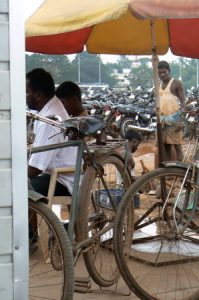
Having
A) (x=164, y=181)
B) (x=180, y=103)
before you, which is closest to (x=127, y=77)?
(x=180, y=103)

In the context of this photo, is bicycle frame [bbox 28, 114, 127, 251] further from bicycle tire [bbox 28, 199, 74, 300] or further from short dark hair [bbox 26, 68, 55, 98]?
short dark hair [bbox 26, 68, 55, 98]

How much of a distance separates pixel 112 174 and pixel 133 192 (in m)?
0.89

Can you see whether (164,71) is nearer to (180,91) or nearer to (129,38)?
(180,91)

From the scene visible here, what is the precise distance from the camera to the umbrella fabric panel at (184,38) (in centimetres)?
587

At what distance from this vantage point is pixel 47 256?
3949 millimetres

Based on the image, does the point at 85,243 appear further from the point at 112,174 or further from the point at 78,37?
the point at 78,37

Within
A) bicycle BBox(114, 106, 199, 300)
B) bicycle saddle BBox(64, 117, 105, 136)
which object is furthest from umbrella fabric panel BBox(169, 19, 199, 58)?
bicycle saddle BBox(64, 117, 105, 136)

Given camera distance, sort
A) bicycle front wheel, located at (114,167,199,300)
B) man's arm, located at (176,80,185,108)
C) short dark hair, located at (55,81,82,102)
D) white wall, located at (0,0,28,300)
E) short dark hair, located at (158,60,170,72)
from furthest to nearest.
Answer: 1. man's arm, located at (176,80,185,108)
2. short dark hair, located at (158,60,170,72)
3. short dark hair, located at (55,81,82,102)
4. bicycle front wheel, located at (114,167,199,300)
5. white wall, located at (0,0,28,300)

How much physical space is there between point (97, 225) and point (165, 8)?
1.63 meters

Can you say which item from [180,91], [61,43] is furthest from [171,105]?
[61,43]

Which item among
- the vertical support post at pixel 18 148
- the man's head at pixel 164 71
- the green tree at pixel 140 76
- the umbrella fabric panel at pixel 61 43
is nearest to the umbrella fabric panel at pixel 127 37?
the umbrella fabric panel at pixel 61 43

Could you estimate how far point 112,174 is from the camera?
15.1ft

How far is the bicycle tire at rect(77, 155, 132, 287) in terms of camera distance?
372 centimetres

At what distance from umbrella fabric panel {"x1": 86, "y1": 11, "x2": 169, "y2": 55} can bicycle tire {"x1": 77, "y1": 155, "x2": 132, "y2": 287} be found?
223 cm
